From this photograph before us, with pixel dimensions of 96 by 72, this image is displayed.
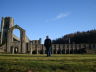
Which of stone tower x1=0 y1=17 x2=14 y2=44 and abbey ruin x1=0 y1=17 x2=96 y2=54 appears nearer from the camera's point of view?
abbey ruin x1=0 y1=17 x2=96 y2=54

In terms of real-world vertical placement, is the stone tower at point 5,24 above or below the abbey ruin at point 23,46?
above

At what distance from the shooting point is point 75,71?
11695 mm

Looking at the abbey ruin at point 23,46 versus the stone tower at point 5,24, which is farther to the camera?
the stone tower at point 5,24

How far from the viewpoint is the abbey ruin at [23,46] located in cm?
6188

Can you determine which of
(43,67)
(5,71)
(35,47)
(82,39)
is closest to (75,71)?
(43,67)

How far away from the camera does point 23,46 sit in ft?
206

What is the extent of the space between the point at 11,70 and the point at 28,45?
5452 cm

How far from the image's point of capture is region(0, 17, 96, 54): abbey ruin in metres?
61.9

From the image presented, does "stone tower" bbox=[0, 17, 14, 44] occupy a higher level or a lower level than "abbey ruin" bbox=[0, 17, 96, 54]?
higher

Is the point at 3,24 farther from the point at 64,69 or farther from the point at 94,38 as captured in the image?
the point at 64,69

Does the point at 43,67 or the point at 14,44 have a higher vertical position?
the point at 14,44

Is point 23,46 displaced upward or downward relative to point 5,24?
downward

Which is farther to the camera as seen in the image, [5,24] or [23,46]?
[5,24]

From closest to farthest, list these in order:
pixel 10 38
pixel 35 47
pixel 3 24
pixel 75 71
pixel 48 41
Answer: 1. pixel 75 71
2. pixel 48 41
3. pixel 10 38
4. pixel 35 47
5. pixel 3 24
